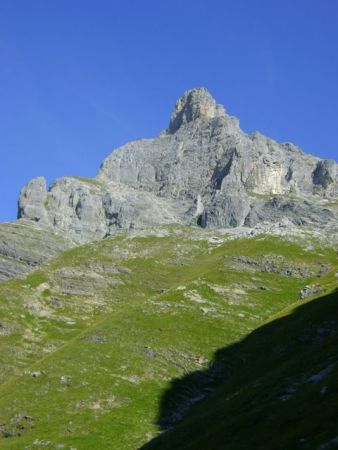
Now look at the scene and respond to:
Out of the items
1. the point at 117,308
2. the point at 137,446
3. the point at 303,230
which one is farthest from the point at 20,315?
the point at 303,230

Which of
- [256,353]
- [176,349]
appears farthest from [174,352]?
[256,353]

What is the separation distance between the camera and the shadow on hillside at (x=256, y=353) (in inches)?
2761

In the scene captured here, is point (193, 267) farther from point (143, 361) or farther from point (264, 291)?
point (143, 361)

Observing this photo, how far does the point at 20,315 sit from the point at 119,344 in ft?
92.3

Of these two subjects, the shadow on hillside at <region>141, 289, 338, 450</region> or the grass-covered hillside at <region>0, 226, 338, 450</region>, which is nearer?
the grass-covered hillside at <region>0, 226, 338, 450</region>

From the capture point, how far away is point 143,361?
84.2 meters

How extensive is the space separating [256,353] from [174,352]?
12.6m

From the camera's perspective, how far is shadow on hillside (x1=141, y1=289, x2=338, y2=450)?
230 ft

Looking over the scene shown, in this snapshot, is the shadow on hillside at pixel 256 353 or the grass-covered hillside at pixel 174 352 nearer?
the grass-covered hillside at pixel 174 352

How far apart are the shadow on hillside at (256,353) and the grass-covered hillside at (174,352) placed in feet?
0.88

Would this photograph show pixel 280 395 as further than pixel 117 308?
No

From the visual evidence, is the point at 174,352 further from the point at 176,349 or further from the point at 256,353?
the point at 256,353

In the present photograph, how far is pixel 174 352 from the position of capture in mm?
88062

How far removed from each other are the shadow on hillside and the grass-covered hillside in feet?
0.88
